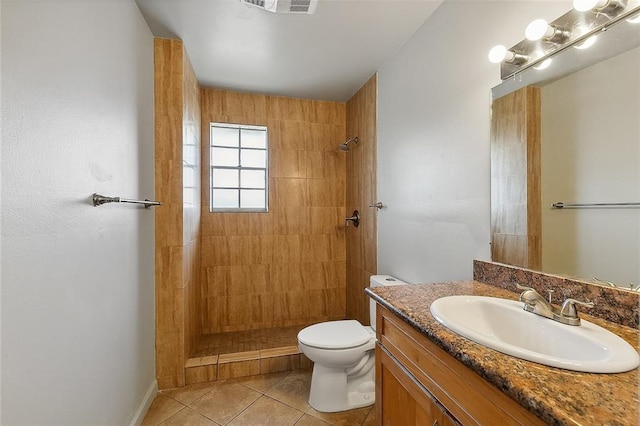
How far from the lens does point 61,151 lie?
0.95m

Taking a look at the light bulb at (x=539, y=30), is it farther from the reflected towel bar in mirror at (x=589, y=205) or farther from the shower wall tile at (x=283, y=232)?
the shower wall tile at (x=283, y=232)

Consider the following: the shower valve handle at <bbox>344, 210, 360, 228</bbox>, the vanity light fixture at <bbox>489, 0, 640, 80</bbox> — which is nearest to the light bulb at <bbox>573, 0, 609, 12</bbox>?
the vanity light fixture at <bbox>489, 0, 640, 80</bbox>

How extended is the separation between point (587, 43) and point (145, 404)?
2.74m

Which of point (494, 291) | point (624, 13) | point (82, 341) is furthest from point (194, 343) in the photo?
point (624, 13)

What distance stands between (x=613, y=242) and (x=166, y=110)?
7.83ft

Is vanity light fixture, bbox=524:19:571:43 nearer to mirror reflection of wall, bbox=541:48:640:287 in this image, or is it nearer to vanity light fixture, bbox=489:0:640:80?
vanity light fixture, bbox=489:0:640:80

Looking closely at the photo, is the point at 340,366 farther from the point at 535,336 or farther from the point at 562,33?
the point at 562,33

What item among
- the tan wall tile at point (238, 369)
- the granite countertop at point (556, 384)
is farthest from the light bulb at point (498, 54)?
the tan wall tile at point (238, 369)

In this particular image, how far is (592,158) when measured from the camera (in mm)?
901

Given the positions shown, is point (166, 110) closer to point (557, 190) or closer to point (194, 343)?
point (194, 343)

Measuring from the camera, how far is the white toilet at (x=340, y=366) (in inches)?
66.6

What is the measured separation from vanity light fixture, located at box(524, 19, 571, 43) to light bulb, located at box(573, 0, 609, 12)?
0.09 meters

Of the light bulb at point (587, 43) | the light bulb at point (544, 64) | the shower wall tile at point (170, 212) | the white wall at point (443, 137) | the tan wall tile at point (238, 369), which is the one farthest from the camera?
the tan wall tile at point (238, 369)

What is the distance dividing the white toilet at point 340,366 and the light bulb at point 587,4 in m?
1.57
